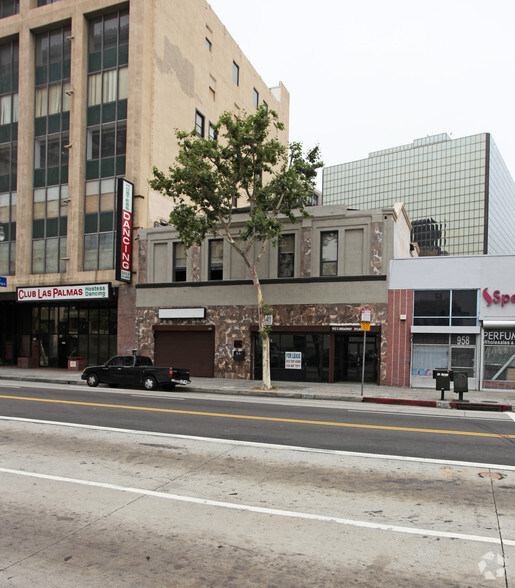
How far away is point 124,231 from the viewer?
1096 inches

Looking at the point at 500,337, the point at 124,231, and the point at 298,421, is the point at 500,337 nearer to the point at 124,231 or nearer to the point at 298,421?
the point at 298,421

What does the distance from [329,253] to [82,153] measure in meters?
16.8

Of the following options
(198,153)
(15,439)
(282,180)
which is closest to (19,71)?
(198,153)

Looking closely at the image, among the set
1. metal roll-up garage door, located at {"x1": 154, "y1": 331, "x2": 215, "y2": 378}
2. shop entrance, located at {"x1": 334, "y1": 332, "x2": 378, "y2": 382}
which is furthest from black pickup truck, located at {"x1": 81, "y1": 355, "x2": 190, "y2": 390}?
shop entrance, located at {"x1": 334, "y1": 332, "x2": 378, "y2": 382}

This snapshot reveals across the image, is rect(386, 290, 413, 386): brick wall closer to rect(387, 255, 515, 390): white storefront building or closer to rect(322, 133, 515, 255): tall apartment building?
rect(387, 255, 515, 390): white storefront building

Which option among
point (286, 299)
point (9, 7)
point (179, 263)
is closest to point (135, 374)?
point (286, 299)

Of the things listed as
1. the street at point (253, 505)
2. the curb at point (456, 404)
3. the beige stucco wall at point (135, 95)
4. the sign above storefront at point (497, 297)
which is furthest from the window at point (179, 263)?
the street at point (253, 505)

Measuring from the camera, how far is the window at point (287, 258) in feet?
82.4

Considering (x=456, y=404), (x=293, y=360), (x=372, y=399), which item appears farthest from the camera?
(x=293, y=360)

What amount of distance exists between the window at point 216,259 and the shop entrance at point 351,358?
281 inches

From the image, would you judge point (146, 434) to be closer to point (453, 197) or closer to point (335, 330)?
point (335, 330)

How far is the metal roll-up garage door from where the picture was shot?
87.5ft

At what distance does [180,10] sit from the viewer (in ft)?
107

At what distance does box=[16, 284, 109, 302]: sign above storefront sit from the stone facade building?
231 centimetres
